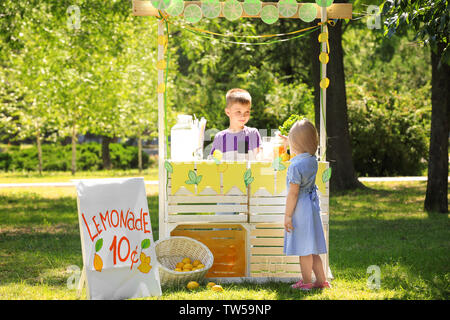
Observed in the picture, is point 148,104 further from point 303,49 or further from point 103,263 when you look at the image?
point 103,263

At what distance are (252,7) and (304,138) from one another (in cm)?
126

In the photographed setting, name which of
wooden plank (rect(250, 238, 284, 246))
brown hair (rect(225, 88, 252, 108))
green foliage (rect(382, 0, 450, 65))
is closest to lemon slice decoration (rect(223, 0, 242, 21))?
brown hair (rect(225, 88, 252, 108))

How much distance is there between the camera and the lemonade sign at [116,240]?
433 cm

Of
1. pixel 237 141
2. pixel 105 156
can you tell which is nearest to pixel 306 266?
pixel 237 141

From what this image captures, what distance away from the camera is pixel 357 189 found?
12.2m

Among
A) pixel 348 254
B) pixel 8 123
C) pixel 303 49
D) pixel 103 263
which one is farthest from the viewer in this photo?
pixel 8 123

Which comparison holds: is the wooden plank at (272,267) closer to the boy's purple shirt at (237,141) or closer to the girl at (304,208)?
the girl at (304,208)

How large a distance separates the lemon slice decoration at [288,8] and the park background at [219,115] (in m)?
0.85

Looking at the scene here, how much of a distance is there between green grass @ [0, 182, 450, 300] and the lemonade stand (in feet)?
1.05

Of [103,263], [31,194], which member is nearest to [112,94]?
[31,194]

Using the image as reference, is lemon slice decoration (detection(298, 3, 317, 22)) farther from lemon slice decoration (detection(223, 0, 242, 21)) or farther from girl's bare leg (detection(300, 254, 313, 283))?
girl's bare leg (detection(300, 254, 313, 283))

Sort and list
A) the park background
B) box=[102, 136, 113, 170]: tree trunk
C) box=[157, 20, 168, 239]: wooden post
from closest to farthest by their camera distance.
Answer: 1. box=[157, 20, 168, 239]: wooden post
2. the park background
3. box=[102, 136, 113, 170]: tree trunk

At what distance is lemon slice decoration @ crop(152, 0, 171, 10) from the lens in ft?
16.1

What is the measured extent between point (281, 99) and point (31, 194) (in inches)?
288
